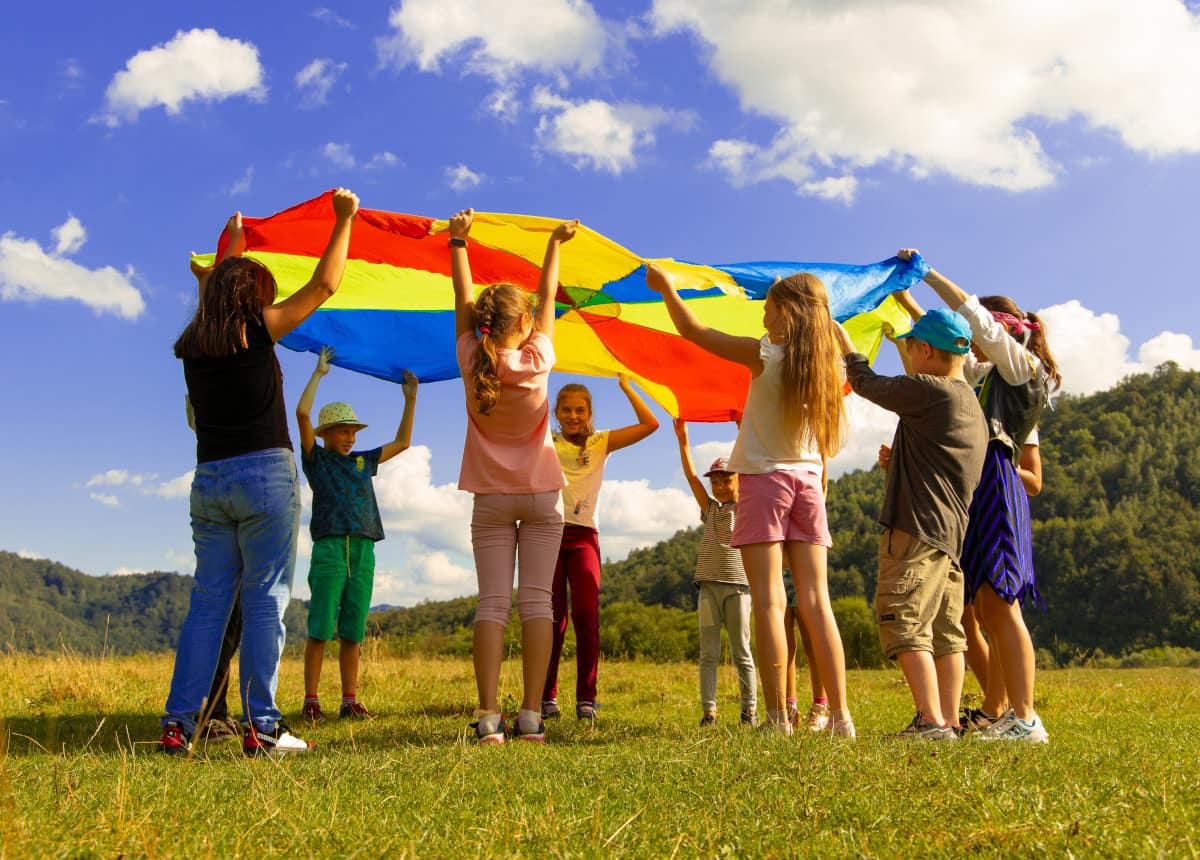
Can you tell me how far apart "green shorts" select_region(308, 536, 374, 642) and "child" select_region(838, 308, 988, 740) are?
3151mm

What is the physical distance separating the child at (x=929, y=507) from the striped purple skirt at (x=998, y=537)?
0.18 m

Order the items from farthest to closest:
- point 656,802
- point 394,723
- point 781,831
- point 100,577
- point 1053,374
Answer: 1. point 100,577
2. point 394,723
3. point 1053,374
4. point 656,802
5. point 781,831

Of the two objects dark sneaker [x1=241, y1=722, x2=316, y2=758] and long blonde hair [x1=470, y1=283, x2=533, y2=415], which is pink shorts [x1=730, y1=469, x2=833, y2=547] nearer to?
long blonde hair [x1=470, y1=283, x2=533, y2=415]

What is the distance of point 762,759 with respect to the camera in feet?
9.01

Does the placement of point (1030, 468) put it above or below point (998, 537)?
above

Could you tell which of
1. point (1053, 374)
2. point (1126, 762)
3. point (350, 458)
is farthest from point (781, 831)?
point (350, 458)

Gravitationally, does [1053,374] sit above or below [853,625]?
above

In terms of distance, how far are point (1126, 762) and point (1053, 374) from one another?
2.07 m

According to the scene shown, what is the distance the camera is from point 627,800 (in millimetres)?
2395

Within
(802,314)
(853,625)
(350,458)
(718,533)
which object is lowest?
(853,625)

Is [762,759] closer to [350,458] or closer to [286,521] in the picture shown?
[286,521]

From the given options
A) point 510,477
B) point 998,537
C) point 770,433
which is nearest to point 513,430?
point 510,477

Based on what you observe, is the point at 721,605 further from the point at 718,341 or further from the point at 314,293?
the point at 314,293

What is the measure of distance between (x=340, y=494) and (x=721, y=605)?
238 centimetres
